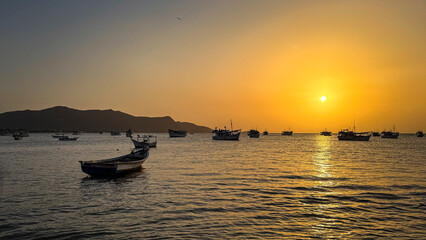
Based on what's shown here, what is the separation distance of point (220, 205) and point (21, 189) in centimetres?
1574

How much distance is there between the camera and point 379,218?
48.0ft

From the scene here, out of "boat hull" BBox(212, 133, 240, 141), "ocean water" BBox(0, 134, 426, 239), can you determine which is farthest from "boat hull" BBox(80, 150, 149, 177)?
"boat hull" BBox(212, 133, 240, 141)

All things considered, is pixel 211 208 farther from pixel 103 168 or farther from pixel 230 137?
pixel 230 137

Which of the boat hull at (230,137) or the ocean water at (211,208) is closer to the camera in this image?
the ocean water at (211,208)

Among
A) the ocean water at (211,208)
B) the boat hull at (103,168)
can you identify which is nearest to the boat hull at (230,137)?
the boat hull at (103,168)

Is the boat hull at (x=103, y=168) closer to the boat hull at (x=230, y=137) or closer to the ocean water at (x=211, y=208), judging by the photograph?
the ocean water at (x=211, y=208)

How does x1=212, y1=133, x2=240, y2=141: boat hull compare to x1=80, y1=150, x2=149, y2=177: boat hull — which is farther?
x1=212, y1=133, x2=240, y2=141: boat hull

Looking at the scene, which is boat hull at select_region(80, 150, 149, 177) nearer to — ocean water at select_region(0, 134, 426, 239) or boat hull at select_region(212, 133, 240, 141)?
ocean water at select_region(0, 134, 426, 239)

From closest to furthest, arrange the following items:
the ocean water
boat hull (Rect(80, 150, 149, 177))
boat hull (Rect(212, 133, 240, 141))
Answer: the ocean water → boat hull (Rect(80, 150, 149, 177)) → boat hull (Rect(212, 133, 240, 141))

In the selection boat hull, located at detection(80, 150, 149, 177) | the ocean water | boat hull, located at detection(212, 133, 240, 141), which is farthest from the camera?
boat hull, located at detection(212, 133, 240, 141)

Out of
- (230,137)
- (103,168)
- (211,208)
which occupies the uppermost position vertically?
(230,137)

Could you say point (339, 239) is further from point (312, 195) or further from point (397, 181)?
point (397, 181)

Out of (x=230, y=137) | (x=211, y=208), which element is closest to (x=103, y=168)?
(x=211, y=208)

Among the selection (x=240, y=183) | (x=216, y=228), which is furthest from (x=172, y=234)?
(x=240, y=183)
